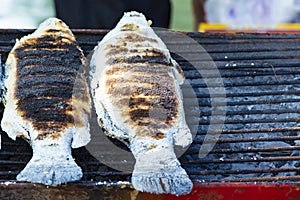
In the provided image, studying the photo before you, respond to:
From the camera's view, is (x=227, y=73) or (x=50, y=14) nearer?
(x=227, y=73)

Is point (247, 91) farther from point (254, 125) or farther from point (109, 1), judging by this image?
point (109, 1)

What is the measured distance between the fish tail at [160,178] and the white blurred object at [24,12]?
4.50 metres

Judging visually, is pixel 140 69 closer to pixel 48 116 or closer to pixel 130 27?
pixel 130 27

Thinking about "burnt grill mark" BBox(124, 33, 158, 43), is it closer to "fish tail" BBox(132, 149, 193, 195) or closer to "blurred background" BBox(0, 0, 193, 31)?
"fish tail" BBox(132, 149, 193, 195)

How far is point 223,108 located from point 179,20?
4.64 m

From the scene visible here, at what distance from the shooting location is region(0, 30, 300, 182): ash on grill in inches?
102

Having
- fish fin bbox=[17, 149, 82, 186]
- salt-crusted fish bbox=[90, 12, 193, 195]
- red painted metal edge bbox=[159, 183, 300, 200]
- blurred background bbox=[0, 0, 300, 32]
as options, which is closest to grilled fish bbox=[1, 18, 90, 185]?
fish fin bbox=[17, 149, 82, 186]

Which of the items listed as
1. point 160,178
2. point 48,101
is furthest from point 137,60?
point 160,178

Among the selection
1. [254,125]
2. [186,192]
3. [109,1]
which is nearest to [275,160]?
[254,125]

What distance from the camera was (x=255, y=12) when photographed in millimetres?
4926

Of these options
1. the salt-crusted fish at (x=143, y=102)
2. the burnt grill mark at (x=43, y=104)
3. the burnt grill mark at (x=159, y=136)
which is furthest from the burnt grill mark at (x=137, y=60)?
the burnt grill mark at (x=159, y=136)

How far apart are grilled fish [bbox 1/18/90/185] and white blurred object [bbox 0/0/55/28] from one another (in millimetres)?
3685

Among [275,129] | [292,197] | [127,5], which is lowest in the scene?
[292,197]

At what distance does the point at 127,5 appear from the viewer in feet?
17.1
